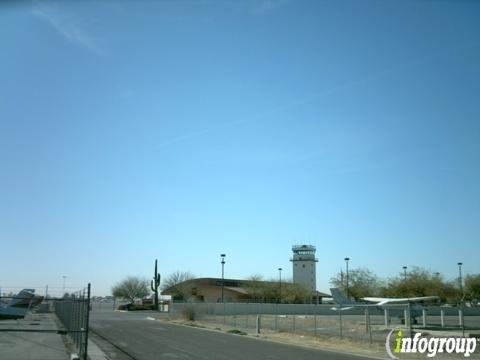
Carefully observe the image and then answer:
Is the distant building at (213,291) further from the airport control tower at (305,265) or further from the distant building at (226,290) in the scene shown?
the airport control tower at (305,265)

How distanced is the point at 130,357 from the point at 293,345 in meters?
10.9

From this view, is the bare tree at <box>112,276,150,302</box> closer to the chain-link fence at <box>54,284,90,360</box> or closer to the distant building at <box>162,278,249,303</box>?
the distant building at <box>162,278,249,303</box>

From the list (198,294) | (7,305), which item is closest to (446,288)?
(198,294)

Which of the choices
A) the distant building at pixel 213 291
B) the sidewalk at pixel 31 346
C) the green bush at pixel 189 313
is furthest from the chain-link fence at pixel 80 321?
the distant building at pixel 213 291

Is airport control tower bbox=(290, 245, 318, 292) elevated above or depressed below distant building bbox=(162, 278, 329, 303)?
above

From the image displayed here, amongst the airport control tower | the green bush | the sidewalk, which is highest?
the airport control tower

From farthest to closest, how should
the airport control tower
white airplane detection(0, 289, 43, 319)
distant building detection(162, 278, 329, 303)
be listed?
the airport control tower < distant building detection(162, 278, 329, 303) < white airplane detection(0, 289, 43, 319)

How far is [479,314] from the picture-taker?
242 feet

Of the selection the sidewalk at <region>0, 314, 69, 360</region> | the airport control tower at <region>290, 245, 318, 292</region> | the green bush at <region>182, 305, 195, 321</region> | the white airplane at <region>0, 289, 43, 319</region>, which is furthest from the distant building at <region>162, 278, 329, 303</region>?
the sidewalk at <region>0, 314, 69, 360</region>

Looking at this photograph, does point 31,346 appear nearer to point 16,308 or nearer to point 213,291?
point 16,308

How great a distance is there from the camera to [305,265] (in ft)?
524

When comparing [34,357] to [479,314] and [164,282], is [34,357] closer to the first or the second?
[479,314]

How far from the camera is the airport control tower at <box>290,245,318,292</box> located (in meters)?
159

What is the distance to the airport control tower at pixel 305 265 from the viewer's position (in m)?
159
